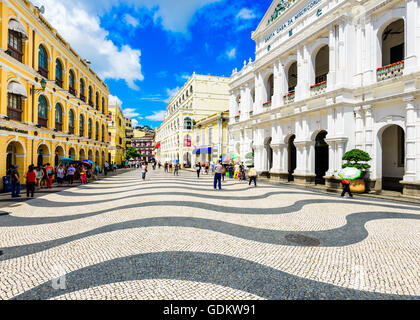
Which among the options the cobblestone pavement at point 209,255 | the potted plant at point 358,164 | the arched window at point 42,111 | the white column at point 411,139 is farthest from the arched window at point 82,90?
the white column at point 411,139

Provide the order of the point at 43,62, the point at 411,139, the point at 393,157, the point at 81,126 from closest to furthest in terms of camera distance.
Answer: the point at 411,139 → the point at 393,157 → the point at 43,62 → the point at 81,126

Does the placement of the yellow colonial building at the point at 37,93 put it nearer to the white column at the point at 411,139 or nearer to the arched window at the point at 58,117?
the arched window at the point at 58,117

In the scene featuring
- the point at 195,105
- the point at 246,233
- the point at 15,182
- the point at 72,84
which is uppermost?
the point at 195,105

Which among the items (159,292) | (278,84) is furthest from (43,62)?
(159,292)

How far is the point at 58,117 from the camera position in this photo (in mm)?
19078

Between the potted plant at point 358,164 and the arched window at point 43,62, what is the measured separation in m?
22.9

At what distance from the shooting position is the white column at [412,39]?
391 inches

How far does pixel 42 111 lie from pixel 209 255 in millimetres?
19752

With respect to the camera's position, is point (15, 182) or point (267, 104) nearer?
point (15, 182)

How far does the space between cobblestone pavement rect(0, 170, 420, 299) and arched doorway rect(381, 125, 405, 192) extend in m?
7.98

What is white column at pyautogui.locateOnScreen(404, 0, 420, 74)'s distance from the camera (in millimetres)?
9938

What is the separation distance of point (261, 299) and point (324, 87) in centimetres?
1504

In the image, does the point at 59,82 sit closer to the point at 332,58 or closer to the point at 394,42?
the point at 332,58

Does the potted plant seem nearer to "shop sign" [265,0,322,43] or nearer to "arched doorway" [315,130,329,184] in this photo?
"arched doorway" [315,130,329,184]
